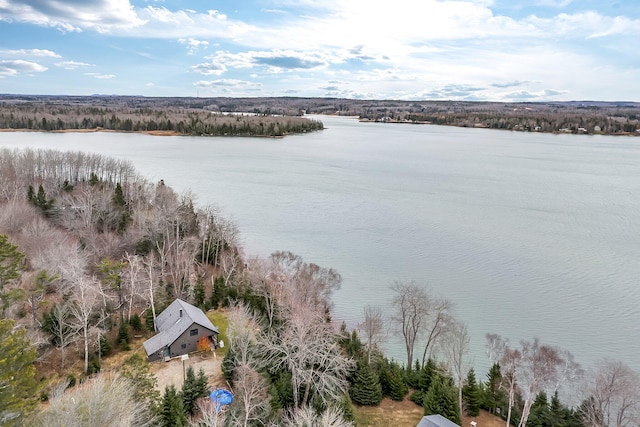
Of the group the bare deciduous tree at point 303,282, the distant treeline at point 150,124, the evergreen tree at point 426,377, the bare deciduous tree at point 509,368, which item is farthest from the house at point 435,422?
A: the distant treeline at point 150,124

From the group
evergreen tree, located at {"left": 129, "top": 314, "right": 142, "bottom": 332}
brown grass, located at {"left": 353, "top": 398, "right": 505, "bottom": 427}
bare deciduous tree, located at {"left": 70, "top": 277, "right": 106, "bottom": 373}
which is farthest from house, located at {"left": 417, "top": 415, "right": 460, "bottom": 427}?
evergreen tree, located at {"left": 129, "top": 314, "right": 142, "bottom": 332}

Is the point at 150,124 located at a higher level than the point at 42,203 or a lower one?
higher

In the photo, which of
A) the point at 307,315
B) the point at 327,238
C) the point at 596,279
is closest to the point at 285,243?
the point at 327,238

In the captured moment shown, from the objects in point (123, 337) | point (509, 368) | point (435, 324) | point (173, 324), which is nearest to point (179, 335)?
point (173, 324)

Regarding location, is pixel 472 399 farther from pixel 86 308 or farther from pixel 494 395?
pixel 86 308

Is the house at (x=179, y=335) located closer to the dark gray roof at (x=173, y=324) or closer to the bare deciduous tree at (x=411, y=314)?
the dark gray roof at (x=173, y=324)

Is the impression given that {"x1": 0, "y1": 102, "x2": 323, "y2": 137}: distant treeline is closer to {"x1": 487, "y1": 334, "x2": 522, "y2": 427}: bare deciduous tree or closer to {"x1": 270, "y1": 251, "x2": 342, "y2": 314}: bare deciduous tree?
{"x1": 270, "y1": 251, "x2": 342, "y2": 314}: bare deciduous tree

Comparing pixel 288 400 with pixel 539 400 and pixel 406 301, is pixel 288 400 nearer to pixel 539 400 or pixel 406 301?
pixel 406 301
